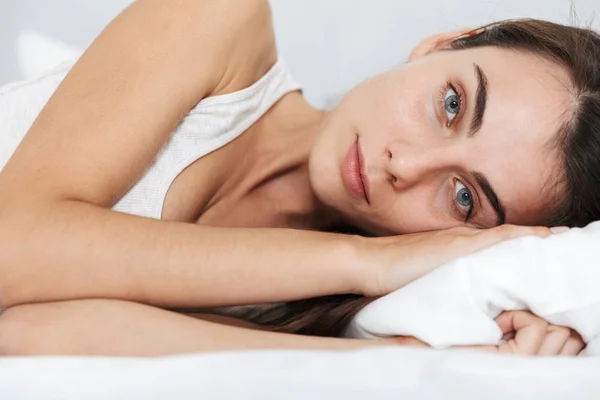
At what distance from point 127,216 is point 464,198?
19.9 inches

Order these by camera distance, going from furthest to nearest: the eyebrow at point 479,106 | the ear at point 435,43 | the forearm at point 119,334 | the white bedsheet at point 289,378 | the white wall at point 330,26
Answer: the white wall at point 330,26, the ear at point 435,43, the eyebrow at point 479,106, the forearm at point 119,334, the white bedsheet at point 289,378

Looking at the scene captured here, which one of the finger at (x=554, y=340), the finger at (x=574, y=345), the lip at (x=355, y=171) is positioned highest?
the lip at (x=355, y=171)

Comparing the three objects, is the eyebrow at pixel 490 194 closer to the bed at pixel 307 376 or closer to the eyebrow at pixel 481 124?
the eyebrow at pixel 481 124

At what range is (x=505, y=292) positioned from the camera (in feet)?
3.03

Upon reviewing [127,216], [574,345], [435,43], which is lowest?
[574,345]

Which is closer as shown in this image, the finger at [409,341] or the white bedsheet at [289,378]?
the white bedsheet at [289,378]

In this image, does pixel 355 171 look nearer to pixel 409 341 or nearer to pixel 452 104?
pixel 452 104

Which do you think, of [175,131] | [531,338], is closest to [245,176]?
[175,131]

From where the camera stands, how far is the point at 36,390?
0.71 metres

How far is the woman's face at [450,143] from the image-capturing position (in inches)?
42.6

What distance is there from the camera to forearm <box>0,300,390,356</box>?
0.87 metres

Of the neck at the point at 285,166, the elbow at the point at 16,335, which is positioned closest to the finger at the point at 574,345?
the neck at the point at 285,166

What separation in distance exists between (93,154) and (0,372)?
0.35 metres

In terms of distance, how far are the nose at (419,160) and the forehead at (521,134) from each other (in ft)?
0.11
